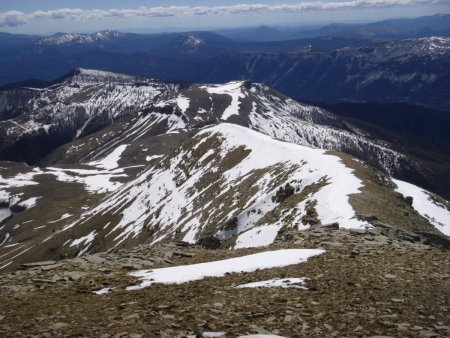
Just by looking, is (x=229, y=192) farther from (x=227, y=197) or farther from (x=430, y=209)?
(x=430, y=209)

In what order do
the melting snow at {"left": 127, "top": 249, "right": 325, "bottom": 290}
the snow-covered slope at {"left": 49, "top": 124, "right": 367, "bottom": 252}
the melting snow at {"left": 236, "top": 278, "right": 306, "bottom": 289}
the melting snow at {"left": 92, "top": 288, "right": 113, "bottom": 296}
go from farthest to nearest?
the snow-covered slope at {"left": 49, "top": 124, "right": 367, "bottom": 252}, the melting snow at {"left": 127, "top": 249, "right": 325, "bottom": 290}, the melting snow at {"left": 92, "top": 288, "right": 113, "bottom": 296}, the melting snow at {"left": 236, "top": 278, "right": 306, "bottom": 289}

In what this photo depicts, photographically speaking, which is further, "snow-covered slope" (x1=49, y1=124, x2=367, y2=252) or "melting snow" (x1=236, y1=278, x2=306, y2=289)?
"snow-covered slope" (x1=49, y1=124, x2=367, y2=252)

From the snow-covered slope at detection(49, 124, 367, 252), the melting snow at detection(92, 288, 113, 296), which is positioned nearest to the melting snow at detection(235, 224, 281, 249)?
the snow-covered slope at detection(49, 124, 367, 252)

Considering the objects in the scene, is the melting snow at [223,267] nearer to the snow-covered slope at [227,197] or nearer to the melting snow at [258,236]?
the snow-covered slope at [227,197]

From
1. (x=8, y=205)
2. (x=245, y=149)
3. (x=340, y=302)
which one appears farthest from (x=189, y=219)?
(x=8, y=205)

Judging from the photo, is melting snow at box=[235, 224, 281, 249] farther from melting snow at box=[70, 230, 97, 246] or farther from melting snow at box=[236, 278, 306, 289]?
melting snow at box=[70, 230, 97, 246]

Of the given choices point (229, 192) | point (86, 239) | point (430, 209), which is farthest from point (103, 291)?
point (86, 239)
